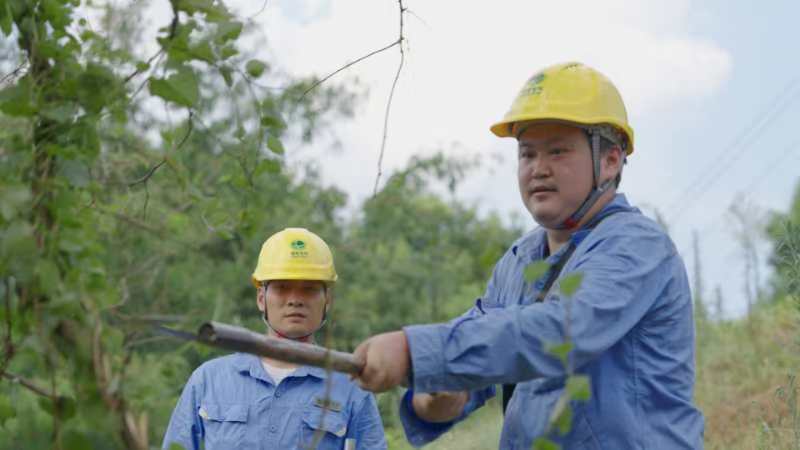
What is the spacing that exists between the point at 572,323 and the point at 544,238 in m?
0.81

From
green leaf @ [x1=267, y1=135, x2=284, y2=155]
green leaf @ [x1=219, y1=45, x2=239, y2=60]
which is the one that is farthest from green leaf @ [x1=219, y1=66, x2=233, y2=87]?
green leaf @ [x1=267, y1=135, x2=284, y2=155]

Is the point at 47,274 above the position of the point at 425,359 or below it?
above

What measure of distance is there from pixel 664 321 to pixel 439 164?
14.2m

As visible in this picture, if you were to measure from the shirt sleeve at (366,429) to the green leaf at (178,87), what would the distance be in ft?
7.46

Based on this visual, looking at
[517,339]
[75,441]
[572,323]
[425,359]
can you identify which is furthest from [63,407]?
[572,323]

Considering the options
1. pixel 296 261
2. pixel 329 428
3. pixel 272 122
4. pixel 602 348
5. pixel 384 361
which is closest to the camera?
pixel 384 361

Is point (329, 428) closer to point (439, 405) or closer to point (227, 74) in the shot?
point (439, 405)

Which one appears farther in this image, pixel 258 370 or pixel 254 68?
pixel 258 370

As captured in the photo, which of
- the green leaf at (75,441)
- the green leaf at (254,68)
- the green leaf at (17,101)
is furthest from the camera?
the green leaf at (254,68)

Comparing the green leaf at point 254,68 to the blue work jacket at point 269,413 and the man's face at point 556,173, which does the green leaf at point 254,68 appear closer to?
the man's face at point 556,173

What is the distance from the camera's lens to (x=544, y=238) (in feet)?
11.7

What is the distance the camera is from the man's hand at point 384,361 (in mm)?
2709

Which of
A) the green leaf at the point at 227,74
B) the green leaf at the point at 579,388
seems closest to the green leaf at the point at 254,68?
the green leaf at the point at 227,74

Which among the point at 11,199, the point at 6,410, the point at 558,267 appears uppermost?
the point at 11,199
